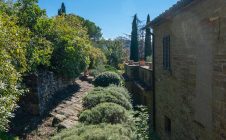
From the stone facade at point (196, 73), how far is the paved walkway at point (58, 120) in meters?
3.30

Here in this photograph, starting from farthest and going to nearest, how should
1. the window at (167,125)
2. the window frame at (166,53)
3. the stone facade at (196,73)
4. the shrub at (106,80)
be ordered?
the shrub at (106,80), the window at (167,125), the window frame at (166,53), the stone facade at (196,73)

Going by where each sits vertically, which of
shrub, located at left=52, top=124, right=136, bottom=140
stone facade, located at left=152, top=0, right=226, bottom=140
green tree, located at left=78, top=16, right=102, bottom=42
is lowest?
shrub, located at left=52, top=124, right=136, bottom=140

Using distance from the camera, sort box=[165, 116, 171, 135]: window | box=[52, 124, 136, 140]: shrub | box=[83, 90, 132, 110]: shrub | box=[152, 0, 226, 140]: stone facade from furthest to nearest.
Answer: box=[83, 90, 132, 110]: shrub → box=[165, 116, 171, 135]: window → box=[52, 124, 136, 140]: shrub → box=[152, 0, 226, 140]: stone facade

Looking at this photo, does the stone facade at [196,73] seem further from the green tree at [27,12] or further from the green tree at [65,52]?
the green tree at [65,52]

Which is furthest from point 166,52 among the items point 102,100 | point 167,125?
point 102,100

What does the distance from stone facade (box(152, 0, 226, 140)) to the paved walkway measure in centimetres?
330

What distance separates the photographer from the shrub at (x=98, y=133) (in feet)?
23.7

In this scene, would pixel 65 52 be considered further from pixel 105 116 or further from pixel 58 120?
pixel 105 116

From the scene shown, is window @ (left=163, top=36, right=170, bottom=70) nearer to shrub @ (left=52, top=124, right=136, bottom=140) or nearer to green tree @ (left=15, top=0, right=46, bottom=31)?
shrub @ (left=52, top=124, right=136, bottom=140)

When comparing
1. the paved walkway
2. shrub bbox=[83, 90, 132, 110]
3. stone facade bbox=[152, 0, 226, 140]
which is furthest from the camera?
shrub bbox=[83, 90, 132, 110]

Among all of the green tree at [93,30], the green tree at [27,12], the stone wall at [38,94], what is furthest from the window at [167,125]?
the green tree at [93,30]

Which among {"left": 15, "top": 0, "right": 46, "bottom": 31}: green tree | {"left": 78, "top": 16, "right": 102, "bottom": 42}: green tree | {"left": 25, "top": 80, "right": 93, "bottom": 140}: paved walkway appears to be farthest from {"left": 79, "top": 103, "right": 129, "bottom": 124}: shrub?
{"left": 78, "top": 16, "right": 102, "bottom": 42}: green tree

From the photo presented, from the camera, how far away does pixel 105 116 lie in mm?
9227

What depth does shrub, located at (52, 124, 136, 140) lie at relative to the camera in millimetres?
7227
